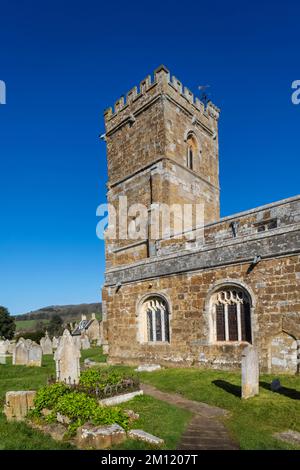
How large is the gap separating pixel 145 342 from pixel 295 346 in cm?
720

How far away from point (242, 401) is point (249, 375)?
2.18ft

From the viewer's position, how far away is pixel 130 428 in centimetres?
697

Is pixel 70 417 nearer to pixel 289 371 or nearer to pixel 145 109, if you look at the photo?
pixel 289 371

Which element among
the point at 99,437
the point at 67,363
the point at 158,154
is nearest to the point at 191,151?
the point at 158,154

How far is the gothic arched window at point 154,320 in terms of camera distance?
51.3 ft

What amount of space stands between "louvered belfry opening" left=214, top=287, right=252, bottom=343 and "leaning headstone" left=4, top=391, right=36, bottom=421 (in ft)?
24.1

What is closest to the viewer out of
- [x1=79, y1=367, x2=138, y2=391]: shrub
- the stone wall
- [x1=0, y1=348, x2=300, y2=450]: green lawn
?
[x1=0, y1=348, x2=300, y2=450]: green lawn

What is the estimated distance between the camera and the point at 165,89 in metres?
23.1

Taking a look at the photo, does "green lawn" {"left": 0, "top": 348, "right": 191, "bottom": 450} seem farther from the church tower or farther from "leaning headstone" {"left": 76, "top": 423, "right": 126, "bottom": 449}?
the church tower

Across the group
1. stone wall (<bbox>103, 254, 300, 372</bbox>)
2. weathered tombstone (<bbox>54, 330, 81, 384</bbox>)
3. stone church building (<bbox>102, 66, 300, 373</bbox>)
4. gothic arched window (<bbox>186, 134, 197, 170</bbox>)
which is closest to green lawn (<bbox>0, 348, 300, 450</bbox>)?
stone wall (<bbox>103, 254, 300, 372</bbox>)

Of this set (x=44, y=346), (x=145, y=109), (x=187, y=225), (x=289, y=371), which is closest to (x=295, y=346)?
(x=289, y=371)

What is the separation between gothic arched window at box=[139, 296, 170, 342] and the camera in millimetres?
15624

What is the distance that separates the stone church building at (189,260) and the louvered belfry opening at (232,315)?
0.04m

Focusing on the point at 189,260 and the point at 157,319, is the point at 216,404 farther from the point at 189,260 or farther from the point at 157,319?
the point at 157,319
